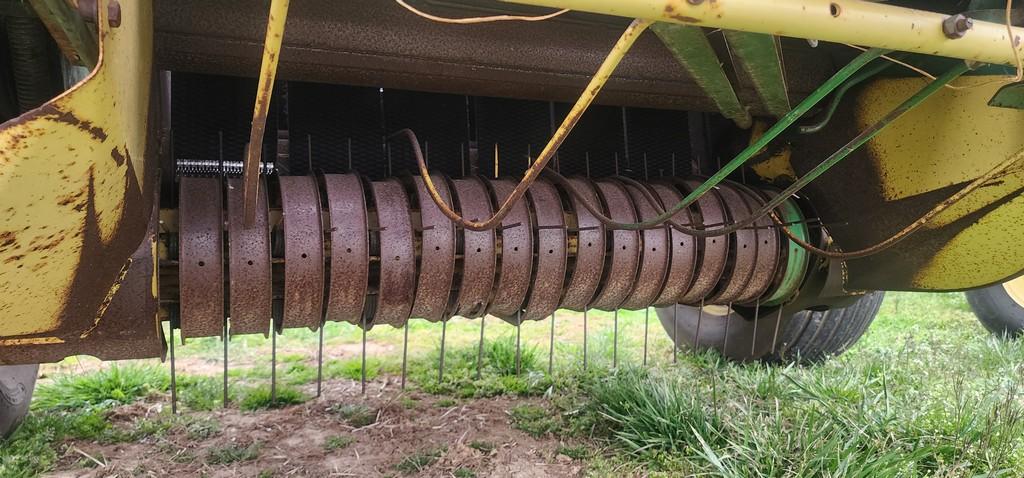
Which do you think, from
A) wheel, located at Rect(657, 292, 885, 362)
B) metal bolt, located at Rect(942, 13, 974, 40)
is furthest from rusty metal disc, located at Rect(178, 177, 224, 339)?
wheel, located at Rect(657, 292, 885, 362)

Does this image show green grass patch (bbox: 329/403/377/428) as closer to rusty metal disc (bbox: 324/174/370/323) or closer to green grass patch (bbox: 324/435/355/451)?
green grass patch (bbox: 324/435/355/451)

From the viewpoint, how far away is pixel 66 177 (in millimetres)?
847

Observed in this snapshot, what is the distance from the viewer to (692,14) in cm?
94

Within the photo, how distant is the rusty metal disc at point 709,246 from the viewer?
79.1 inches

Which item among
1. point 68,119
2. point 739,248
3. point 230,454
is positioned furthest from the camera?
point 230,454

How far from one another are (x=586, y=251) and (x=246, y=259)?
0.94m

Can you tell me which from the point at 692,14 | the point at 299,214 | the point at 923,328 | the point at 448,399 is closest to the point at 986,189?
the point at 692,14

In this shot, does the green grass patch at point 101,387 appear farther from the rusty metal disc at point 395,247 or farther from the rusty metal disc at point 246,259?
the rusty metal disc at point 395,247

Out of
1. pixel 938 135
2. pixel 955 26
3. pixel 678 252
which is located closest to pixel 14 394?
pixel 678 252

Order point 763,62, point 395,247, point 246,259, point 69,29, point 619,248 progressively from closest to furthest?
point 69,29 < point 763,62 < point 246,259 < point 395,247 < point 619,248

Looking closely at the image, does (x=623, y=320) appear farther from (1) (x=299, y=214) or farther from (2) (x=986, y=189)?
(1) (x=299, y=214)

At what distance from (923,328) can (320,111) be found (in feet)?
13.9

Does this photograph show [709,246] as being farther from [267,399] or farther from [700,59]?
[267,399]

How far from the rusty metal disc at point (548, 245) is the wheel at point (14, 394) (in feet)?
6.06
